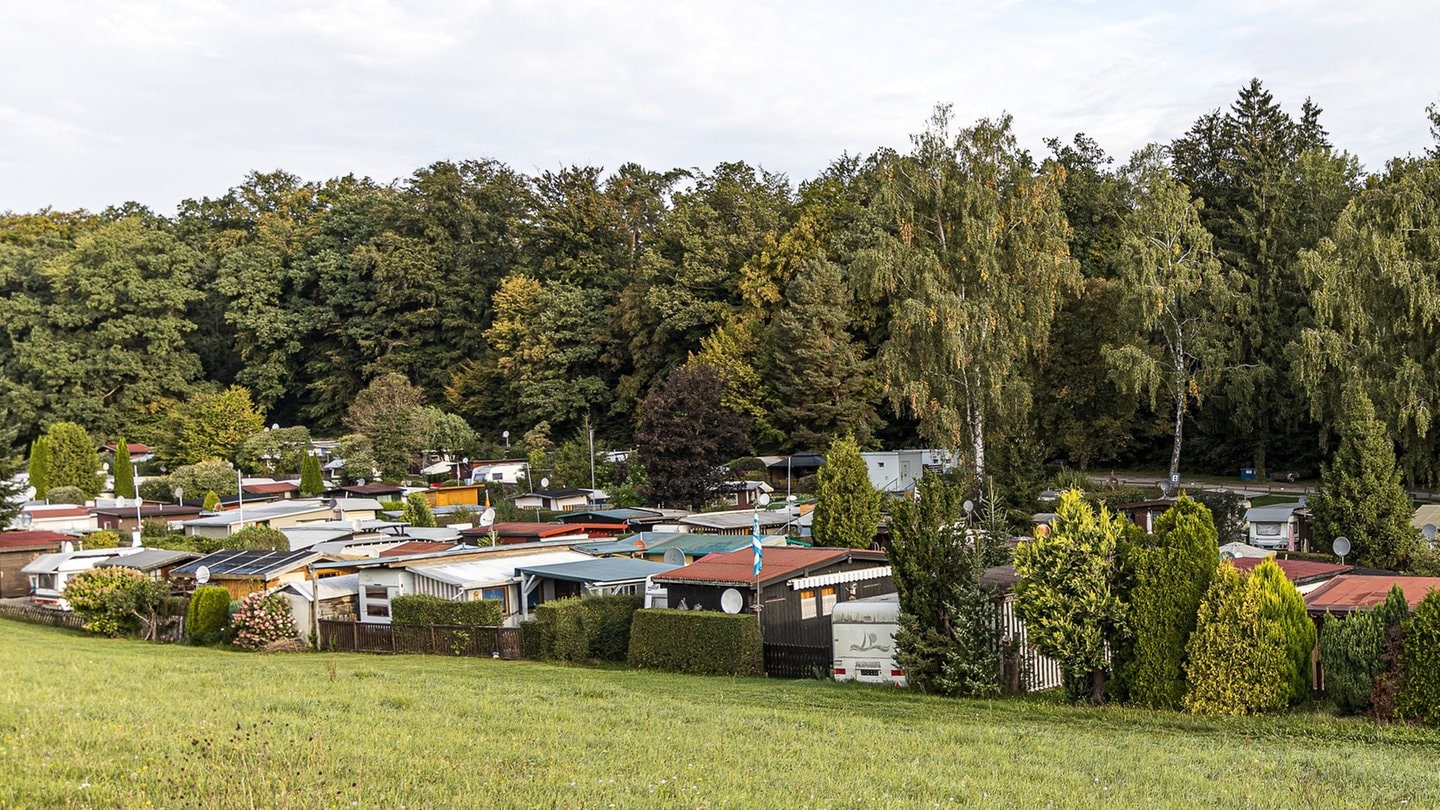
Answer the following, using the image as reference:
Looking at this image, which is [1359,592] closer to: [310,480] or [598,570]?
[598,570]

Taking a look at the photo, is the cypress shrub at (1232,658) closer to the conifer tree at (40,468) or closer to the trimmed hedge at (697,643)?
the trimmed hedge at (697,643)

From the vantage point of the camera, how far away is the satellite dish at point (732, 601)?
69.8ft

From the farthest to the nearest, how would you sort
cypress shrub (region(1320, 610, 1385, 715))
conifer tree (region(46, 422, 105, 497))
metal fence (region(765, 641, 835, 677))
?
conifer tree (region(46, 422, 105, 497)) < metal fence (region(765, 641, 835, 677)) < cypress shrub (region(1320, 610, 1385, 715))

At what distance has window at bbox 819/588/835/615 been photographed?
903 inches

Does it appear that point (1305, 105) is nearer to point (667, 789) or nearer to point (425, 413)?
point (425, 413)

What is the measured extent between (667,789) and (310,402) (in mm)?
83902

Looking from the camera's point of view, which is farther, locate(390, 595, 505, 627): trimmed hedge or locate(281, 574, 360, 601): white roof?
locate(281, 574, 360, 601): white roof

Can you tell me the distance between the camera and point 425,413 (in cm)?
6488

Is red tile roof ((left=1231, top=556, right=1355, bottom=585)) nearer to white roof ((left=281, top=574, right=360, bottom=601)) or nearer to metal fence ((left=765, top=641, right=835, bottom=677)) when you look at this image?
metal fence ((left=765, top=641, right=835, bottom=677))

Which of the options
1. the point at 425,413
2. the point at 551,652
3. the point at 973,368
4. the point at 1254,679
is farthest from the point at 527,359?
the point at 1254,679

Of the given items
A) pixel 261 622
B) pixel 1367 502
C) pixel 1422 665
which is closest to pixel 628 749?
pixel 1422 665

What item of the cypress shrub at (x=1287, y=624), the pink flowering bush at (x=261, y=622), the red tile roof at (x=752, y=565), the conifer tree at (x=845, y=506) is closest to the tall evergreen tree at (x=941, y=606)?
the cypress shrub at (x=1287, y=624)

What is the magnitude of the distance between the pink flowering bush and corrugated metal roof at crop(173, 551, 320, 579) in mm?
2899

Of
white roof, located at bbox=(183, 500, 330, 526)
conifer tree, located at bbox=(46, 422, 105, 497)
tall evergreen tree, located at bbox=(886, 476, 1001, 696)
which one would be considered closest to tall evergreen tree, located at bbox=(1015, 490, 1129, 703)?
tall evergreen tree, located at bbox=(886, 476, 1001, 696)
